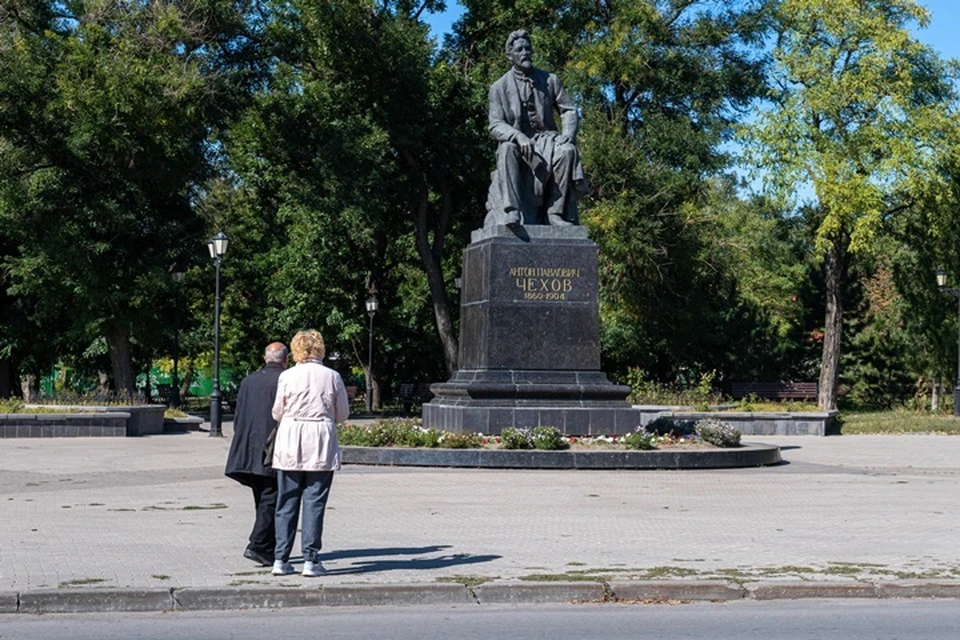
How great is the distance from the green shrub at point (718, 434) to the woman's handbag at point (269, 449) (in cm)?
1200

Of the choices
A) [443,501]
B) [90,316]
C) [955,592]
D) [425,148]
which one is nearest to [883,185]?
[425,148]

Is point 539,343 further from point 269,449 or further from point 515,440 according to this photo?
point 269,449

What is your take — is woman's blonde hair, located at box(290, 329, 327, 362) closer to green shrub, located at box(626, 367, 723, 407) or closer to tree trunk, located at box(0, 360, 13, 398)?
green shrub, located at box(626, 367, 723, 407)

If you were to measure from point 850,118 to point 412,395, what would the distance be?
1775cm

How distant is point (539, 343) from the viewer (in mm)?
21875

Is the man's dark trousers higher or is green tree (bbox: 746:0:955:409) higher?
green tree (bbox: 746:0:955:409)

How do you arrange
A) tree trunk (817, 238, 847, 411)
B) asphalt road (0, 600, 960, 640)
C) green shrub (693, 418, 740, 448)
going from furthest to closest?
1. tree trunk (817, 238, 847, 411)
2. green shrub (693, 418, 740, 448)
3. asphalt road (0, 600, 960, 640)

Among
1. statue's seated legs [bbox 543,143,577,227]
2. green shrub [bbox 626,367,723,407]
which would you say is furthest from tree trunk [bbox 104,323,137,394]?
statue's seated legs [bbox 543,143,577,227]

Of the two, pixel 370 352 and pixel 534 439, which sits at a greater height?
pixel 370 352

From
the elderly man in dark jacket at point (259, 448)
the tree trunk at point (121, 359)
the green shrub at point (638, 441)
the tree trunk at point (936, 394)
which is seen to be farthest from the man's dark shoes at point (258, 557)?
the tree trunk at point (936, 394)

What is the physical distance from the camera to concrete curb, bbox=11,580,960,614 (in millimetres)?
9289

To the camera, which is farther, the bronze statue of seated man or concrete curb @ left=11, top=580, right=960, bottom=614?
the bronze statue of seated man

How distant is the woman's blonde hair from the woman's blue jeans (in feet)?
2.76

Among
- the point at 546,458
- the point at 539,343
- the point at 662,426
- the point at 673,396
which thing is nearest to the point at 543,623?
the point at 546,458
